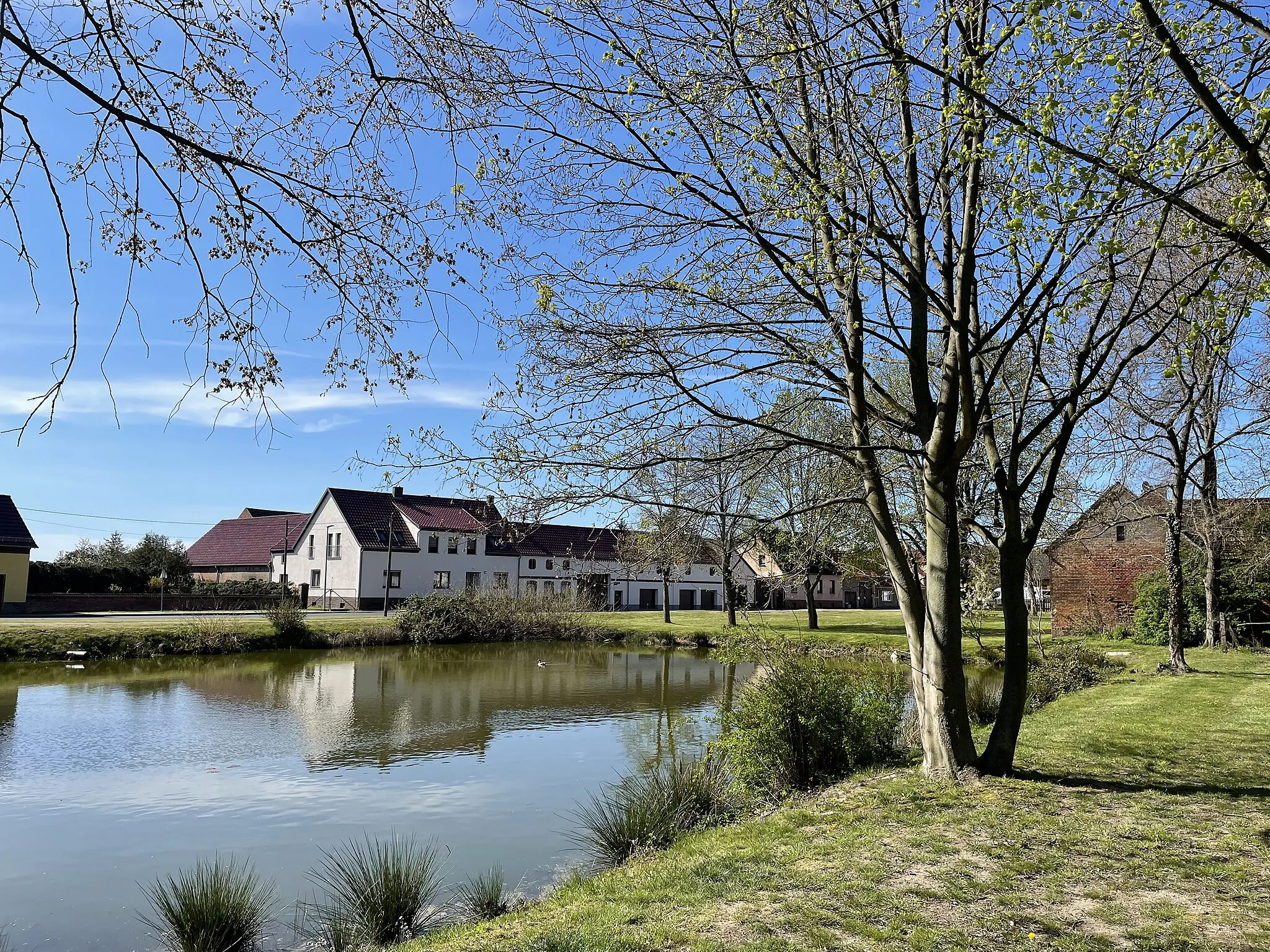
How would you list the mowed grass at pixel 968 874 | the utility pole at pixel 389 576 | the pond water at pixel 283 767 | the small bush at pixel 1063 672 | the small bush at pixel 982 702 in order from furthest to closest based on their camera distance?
the utility pole at pixel 389 576 < the small bush at pixel 1063 672 < the small bush at pixel 982 702 < the pond water at pixel 283 767 < the mowed grass at pixel 968 874

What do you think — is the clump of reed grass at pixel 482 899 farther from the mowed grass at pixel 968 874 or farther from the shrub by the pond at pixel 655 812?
the shrub by the pond at pixel 655 812

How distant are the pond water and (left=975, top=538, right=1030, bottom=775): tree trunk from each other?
4.34m

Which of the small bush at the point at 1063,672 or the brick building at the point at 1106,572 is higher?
the brick building at the point at 1106,572

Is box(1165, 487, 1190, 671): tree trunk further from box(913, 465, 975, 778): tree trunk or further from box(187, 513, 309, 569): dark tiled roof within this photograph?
box(187, 513, 309, 569): dark tiled roof

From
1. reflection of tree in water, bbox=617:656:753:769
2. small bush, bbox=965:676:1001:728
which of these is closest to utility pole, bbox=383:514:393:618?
reflection of tree in water, bbox=617:656:753:769

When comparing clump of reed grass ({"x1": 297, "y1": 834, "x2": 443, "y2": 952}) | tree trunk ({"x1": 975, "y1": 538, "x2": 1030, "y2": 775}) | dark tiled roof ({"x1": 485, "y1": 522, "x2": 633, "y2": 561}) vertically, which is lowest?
clump of reed grass ({"x1": 297, "y1": 834, "x2": 443, "y2": 952})

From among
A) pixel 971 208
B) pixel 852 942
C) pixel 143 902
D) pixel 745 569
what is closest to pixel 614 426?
pixel 971 208

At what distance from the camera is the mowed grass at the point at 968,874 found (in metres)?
4.62

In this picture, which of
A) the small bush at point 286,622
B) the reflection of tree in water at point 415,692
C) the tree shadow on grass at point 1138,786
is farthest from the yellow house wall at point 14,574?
the tree shadow on grass at point 1138,786

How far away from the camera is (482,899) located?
6992 mm

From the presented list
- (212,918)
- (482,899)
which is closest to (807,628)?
(482,899)

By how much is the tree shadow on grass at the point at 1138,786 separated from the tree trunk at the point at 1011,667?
26 cm

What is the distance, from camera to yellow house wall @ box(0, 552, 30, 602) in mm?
39312

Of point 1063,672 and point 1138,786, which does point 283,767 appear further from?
point 1063,672
